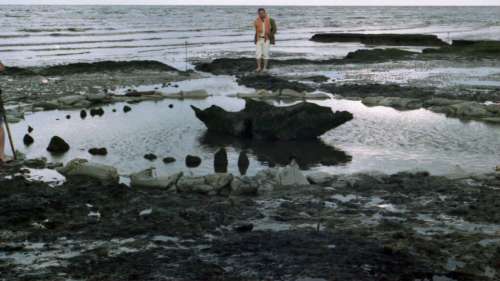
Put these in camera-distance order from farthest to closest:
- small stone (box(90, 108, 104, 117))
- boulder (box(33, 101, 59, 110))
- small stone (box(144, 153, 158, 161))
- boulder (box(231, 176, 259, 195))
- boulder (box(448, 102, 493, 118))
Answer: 1. boulder (box(33, 101, 59, 110))
2. small stone (box(90, 108, 104, 117))
3. boulder (box(448, 102, 493, 118))
4. small stone (box(144, 153, 158, 161))
5. boulder (box(231, 176, 259, 195))

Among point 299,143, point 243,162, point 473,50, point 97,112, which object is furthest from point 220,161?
point 473,50

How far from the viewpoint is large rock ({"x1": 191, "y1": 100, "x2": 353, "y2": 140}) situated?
43.2 feet

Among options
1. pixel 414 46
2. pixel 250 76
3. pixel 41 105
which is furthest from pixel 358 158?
pixel 414 46

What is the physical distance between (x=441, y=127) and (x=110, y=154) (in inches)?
270

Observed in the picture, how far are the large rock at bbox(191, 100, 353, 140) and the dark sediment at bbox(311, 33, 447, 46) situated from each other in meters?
29.8

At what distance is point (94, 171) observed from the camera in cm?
982

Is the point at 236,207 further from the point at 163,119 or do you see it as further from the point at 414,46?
the point at 414,46

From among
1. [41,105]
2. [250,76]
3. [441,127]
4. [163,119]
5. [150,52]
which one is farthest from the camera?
[150,52]

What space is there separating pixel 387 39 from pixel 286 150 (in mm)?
34024

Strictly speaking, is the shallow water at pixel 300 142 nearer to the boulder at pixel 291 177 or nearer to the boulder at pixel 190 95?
the boulder at pixel 291 177

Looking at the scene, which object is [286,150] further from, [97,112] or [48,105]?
[48,105]

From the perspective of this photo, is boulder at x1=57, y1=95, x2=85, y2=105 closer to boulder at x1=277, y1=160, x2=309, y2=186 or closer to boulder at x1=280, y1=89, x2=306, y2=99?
boulder at x1=280, y1=89, x2=306, y2=99

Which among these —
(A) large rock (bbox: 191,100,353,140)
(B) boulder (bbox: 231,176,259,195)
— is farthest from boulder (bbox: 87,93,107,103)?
(B) boulder (bbox: 231,176,259,195)

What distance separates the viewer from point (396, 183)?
939cm
